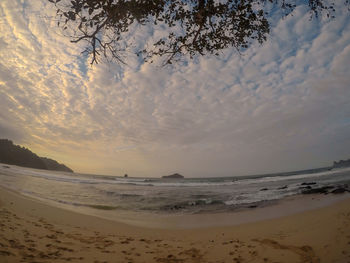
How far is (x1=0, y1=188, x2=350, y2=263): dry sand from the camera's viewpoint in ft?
12.8

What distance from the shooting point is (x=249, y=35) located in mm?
5668

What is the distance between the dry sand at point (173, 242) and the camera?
3914 mm

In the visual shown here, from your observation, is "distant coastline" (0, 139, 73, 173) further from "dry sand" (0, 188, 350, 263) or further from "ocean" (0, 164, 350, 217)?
"dry sand" (0, 188, 350, 263)

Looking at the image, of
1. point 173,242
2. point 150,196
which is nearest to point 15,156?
point 150,196

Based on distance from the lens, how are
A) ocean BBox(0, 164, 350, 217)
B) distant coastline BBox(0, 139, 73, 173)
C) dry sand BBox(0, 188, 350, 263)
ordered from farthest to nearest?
1. distant coastline BBox(0, 139, 73, 173)
2. ocean BBox(0, 164, 350, 217)
3. dry sand BBox(0, 188, 350, 263)

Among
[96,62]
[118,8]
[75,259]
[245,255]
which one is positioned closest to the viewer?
[75,259]

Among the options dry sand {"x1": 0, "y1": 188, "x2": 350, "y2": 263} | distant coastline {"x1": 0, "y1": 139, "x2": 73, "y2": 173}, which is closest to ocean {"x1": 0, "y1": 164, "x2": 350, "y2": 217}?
dry sand {"x1": 0, "y1": 188, "x2": 350, "y2": 263}

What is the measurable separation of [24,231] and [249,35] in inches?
357

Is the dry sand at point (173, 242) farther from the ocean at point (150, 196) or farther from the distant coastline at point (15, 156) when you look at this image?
the distant coastline at point (15, 156)

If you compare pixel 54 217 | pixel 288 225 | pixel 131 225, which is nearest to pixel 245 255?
pixel 288 225

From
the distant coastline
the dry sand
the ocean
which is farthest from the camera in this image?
the distant coastline

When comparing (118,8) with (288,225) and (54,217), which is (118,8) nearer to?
(54,217)

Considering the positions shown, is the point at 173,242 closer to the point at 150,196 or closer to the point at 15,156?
the point at 150,196

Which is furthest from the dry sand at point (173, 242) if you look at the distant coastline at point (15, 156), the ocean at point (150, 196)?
the distant coastline at point (15, 156)
